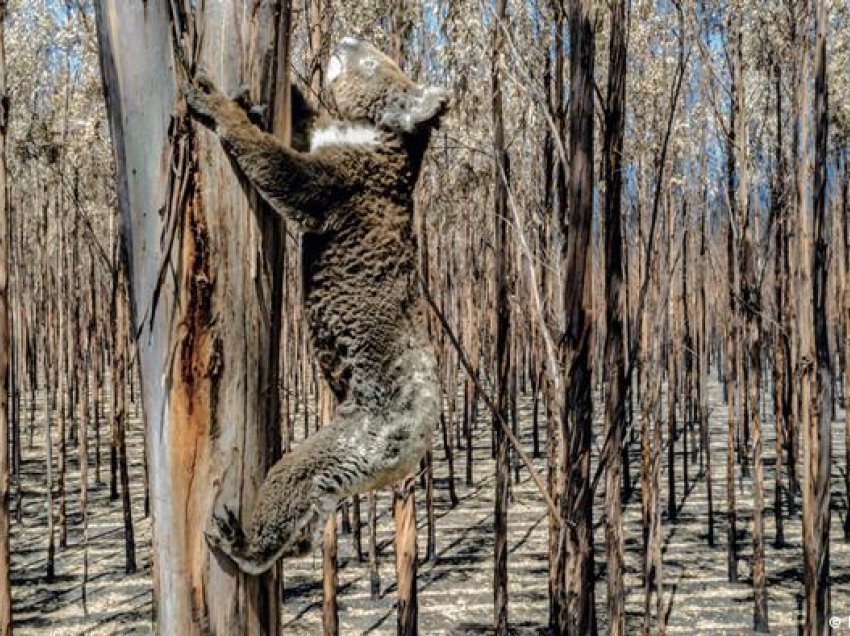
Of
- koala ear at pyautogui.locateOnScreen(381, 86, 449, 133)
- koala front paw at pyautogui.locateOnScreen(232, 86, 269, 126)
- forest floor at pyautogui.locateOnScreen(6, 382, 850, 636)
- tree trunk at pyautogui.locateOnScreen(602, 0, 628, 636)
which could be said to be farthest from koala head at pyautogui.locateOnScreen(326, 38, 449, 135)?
forest floor at pyautogui.locateOnScreen(6, 382, 850, 636)

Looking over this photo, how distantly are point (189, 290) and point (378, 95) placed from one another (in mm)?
1047

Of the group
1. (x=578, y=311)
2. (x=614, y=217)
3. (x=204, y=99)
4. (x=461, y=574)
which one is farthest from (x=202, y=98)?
(x=461, y=574)

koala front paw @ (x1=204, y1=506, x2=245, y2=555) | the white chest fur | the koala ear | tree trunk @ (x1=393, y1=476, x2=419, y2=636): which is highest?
the koala ear

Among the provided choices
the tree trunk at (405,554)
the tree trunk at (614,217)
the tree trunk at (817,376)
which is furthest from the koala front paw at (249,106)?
the tree trunk at (405,554)

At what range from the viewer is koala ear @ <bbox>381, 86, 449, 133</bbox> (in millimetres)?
2432

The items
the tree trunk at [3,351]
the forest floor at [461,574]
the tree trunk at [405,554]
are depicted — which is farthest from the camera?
the forest floor at [461,574]

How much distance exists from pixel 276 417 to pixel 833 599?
981 centimetres

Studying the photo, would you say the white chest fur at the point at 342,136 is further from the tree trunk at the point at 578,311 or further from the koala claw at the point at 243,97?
the tree trunk at the point at 578,311

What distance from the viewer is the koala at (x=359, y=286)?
78.4 inches

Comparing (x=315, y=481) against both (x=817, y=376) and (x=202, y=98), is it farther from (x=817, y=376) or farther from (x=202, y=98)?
(x=817, y=376)

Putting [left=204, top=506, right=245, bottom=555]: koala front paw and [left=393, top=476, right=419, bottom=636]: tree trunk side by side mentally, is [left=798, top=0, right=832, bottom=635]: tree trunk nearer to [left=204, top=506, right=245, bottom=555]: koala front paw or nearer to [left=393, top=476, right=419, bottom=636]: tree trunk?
[left=393, top=476, right=419, bottom=636]: tree trunk

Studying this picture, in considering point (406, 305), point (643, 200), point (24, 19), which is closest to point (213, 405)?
point (406, 305)

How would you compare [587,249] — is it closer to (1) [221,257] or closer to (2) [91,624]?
(1) [221,257]

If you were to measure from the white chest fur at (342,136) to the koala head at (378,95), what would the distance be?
48mm
